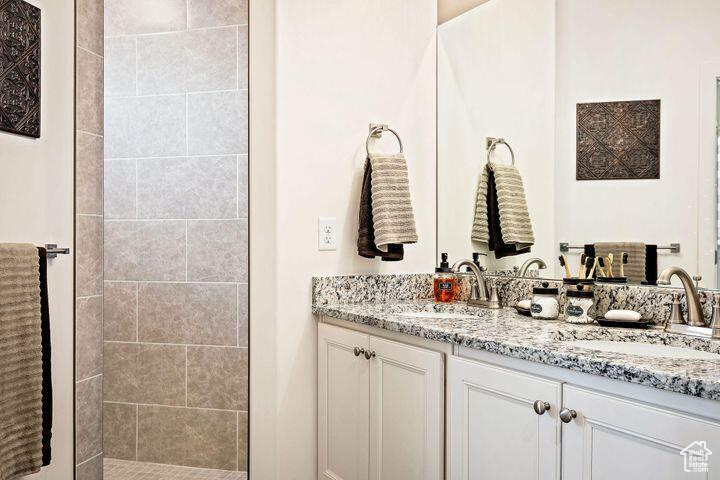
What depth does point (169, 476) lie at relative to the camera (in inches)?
103

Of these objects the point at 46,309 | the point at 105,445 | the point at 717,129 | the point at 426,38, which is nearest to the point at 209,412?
the point at 105,445

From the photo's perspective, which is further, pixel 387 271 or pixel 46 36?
pixel 387 271

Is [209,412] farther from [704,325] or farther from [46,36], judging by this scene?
[704,325]

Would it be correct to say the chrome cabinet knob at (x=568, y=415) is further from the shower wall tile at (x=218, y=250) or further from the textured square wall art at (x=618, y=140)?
the shower wall tile at (x=218, y=250)

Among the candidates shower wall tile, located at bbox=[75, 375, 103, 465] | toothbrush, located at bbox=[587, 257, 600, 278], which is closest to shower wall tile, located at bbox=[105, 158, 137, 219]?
shower wall tile, located at bbox=[75, 375, 103, 465]

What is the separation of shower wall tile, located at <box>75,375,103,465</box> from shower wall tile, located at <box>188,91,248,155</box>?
1.10 m

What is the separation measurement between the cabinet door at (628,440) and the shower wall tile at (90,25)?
5.72ft

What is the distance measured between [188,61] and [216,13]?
25 cm

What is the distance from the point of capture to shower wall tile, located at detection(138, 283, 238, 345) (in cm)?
262

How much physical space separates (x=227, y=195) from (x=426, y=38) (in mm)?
1104

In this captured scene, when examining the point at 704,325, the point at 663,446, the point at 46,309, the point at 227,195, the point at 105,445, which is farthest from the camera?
the point at 105,445

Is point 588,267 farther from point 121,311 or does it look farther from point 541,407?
point 121,311

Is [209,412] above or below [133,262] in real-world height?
below

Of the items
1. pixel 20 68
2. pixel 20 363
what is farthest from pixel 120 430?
pixel 20 68
